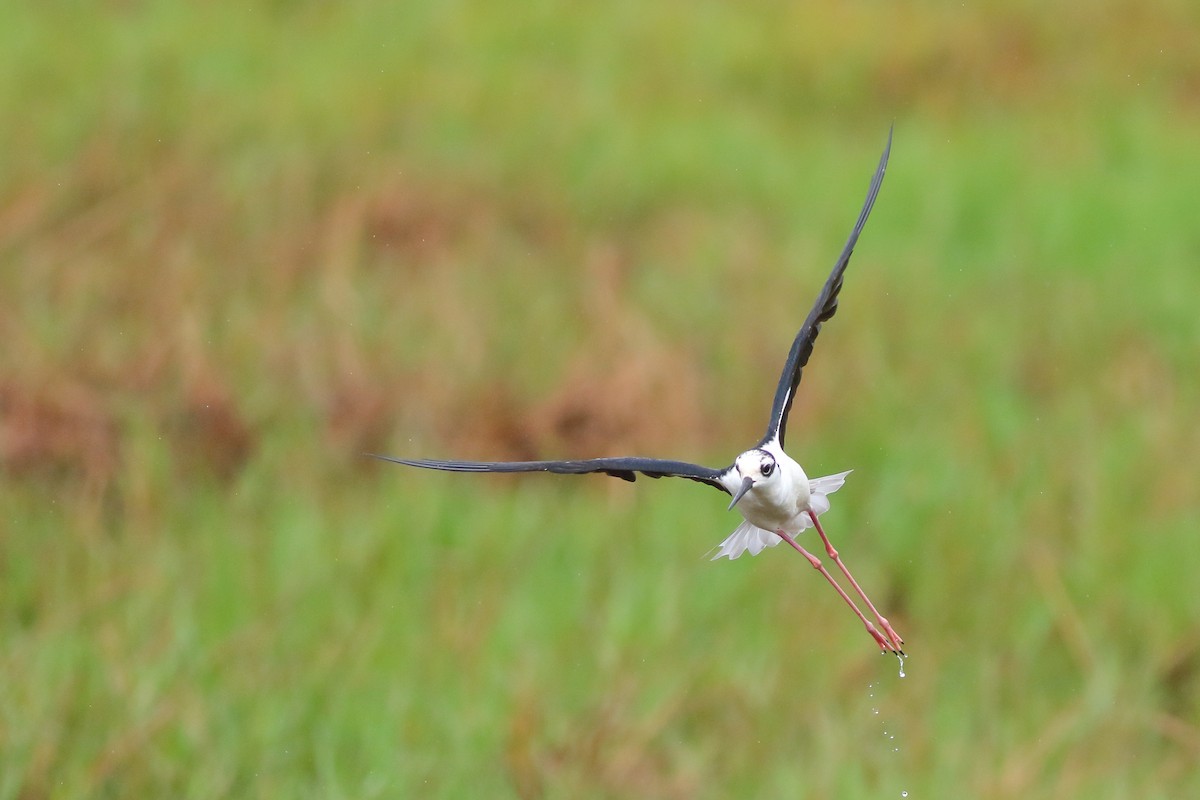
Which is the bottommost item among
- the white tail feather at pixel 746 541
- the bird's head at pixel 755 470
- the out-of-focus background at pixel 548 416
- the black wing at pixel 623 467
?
the black wing at pixel 623 467

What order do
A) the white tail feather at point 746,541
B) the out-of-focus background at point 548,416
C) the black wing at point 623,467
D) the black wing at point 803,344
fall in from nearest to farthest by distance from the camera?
the black wing at point 623,467, the black wing at point 803,344, the white tail feather at point 746,541, the out-of-focus background at point 548,416

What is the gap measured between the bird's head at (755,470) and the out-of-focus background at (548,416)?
2492 mm

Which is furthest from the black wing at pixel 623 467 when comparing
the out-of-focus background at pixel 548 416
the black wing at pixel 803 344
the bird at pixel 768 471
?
the out-of-focus background at pixel 548 416

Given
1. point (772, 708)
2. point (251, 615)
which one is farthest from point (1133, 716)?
point (251, 615)

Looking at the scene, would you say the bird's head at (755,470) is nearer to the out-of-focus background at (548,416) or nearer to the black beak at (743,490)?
the black beak at (743,490)

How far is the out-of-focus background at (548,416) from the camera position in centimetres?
448

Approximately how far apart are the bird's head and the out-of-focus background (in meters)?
2.49

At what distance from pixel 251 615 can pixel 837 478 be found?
9.78 ft

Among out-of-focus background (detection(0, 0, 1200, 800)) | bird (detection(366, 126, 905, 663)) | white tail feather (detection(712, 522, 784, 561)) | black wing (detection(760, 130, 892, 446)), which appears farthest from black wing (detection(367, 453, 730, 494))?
out-of-focus background (detection(0, 0, 1200, 800))

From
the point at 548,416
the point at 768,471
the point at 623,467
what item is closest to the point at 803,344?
the point at 768,471

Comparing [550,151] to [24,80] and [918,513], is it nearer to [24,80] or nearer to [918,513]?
[24,80]

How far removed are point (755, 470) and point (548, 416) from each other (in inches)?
169

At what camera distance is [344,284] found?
657 cm

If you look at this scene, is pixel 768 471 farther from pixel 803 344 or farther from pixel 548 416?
pixel 548 416
